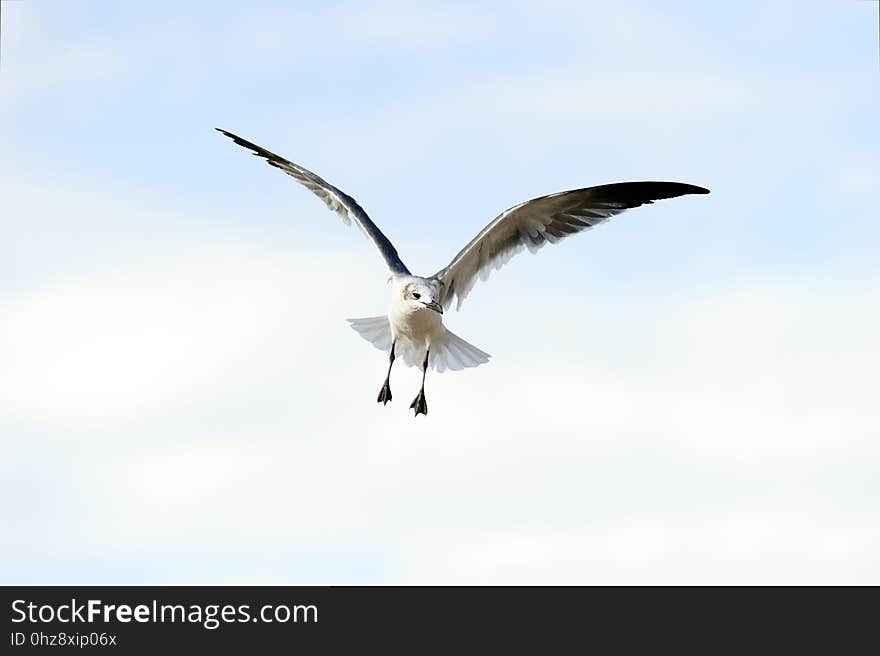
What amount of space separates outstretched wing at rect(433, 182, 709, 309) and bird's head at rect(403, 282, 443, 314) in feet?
0.94

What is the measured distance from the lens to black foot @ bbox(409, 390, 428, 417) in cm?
807

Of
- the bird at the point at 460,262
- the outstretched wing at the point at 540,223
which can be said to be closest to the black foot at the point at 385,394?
the bird at the point at 460,262

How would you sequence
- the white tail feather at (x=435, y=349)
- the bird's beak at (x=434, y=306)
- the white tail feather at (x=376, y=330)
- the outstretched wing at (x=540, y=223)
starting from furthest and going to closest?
the white tail feather at (x=376, y=330), the white tail feather at (x=435, y=349), the outstretched wing at (x=540, y=223), the bird's beak at (x=434, y=306)

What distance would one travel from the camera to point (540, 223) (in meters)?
7.95

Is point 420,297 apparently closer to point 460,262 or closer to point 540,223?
point 460,262

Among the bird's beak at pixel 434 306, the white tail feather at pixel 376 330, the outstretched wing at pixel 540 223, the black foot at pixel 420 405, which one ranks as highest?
the outstretched wing at pixel 540 223

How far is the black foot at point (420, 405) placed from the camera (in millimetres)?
8070

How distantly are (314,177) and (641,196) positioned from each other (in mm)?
2346

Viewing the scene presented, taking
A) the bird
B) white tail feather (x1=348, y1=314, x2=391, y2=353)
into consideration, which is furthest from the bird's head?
white tail feather (x1=348, y1=314, x2=391, y2=353)

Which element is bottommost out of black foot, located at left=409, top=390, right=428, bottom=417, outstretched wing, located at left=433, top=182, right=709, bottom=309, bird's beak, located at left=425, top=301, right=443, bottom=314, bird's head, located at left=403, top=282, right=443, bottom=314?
black foot, located at left=409, top=390, right=428, bottom=417

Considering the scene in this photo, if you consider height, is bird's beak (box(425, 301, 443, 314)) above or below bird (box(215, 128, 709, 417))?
below

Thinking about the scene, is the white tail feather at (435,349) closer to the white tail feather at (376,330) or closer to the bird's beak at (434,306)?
the white tail feather at (376,330)

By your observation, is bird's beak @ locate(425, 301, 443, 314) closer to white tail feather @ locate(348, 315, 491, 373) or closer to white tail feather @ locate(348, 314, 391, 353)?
white tail feather @ locate(348, 315, 491, 373)
